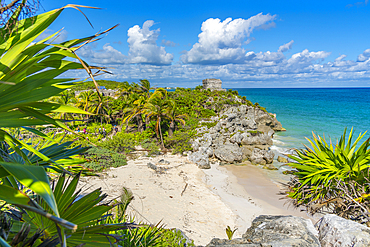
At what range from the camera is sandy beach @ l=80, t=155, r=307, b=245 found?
7.08 m

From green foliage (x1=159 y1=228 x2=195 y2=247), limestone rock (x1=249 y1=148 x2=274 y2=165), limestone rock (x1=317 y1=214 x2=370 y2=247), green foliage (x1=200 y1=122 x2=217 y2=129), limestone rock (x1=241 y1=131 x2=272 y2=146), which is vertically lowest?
limestone rock (x1=249 y1=148 x2=274 y2=165)

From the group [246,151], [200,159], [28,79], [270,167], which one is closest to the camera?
[28,79]

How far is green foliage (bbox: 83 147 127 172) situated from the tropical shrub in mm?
9684

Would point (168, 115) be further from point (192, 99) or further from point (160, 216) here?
point (160, 216)

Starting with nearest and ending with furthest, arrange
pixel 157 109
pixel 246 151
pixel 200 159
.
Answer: pixel 200 159 → pixel 157 109 → pixel 246 151

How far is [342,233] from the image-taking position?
11.3 feet

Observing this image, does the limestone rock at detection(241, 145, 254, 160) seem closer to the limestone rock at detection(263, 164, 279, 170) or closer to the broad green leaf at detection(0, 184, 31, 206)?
the limestone rock at detection(263, 164, 279, 170)

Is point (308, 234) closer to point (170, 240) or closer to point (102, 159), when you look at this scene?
point (170, 240)

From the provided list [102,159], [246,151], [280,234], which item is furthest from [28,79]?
[246,151]

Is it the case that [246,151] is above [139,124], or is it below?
below

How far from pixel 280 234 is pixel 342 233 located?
3.46 feet

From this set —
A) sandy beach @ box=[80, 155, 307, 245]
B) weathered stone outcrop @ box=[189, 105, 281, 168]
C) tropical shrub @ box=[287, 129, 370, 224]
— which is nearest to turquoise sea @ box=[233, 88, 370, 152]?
tropical shrub @ box=[287, 129, 370, 224]

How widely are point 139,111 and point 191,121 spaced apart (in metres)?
5.01

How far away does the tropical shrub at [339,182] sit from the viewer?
12.7 feet
